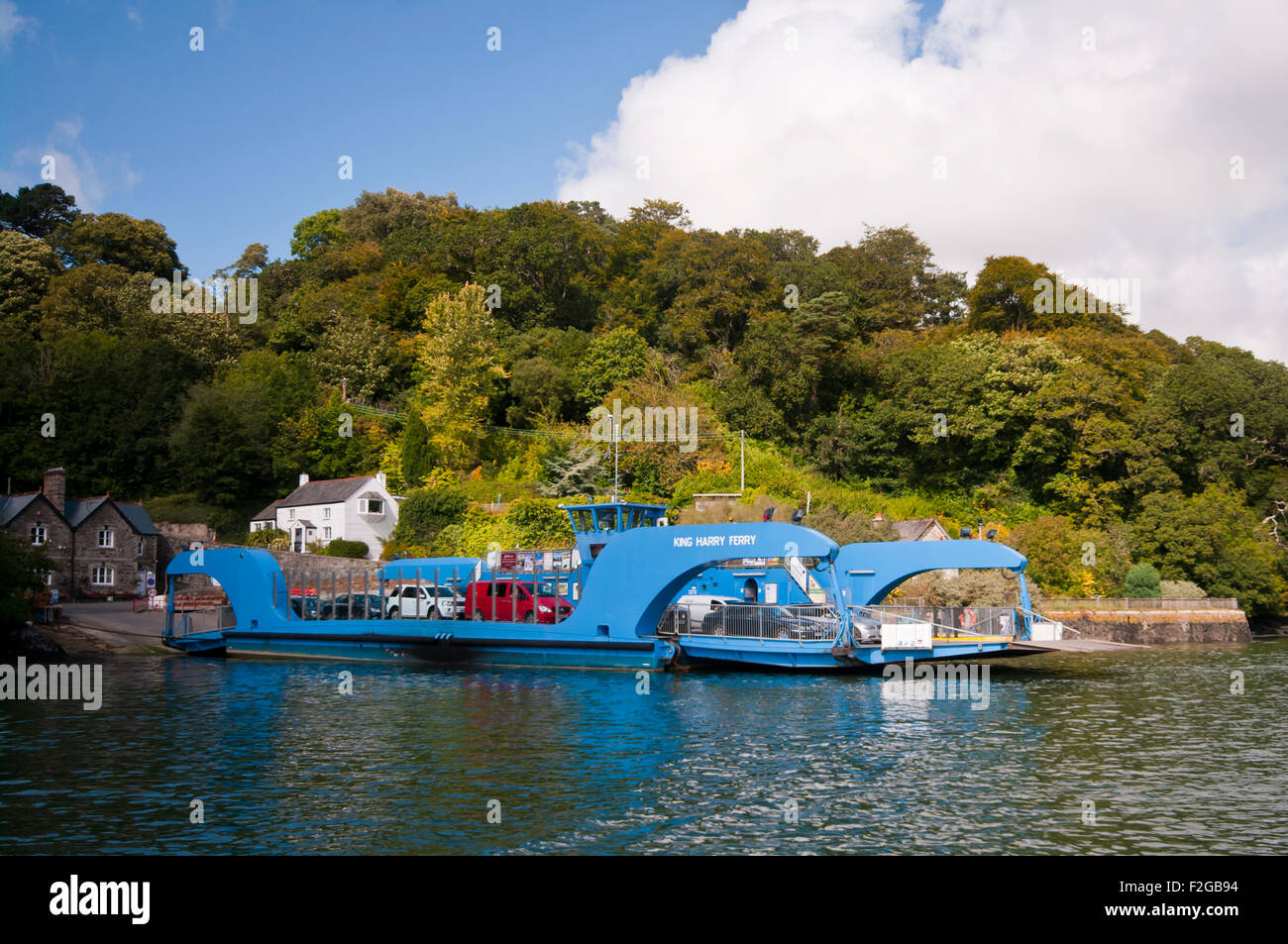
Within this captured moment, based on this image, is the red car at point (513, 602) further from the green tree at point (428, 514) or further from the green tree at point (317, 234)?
the green tree at point (317, 234)

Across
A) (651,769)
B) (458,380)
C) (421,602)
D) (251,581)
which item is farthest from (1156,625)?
(458,380)

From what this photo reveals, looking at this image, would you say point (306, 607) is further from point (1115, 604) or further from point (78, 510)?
point (1115, 604)

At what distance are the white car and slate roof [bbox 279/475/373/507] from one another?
22444mm

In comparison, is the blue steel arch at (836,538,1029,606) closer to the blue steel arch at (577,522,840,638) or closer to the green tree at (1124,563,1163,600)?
the blue steel arch at (577,522,840,638)

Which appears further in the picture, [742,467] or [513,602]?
[742,467]

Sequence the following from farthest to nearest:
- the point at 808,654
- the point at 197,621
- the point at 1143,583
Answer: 1. the point at 1143,583
2. the point at 197,621
3. the point at 808,654

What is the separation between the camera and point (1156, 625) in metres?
43.8

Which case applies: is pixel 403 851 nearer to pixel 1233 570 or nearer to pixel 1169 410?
pixel 1233 570

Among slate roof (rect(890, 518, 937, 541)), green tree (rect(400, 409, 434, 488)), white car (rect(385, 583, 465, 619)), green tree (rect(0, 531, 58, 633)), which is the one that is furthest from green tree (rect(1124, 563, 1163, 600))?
green tree (rect(0, 531, 58, 633))

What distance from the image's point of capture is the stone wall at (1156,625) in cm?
4325

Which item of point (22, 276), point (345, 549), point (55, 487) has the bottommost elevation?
point (345, 549)

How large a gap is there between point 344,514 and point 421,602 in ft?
75.9

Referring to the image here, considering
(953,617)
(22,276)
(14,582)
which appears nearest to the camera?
(953,617)

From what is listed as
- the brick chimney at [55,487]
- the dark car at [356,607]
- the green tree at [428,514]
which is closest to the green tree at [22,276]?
the brick chimney at [55,487]
